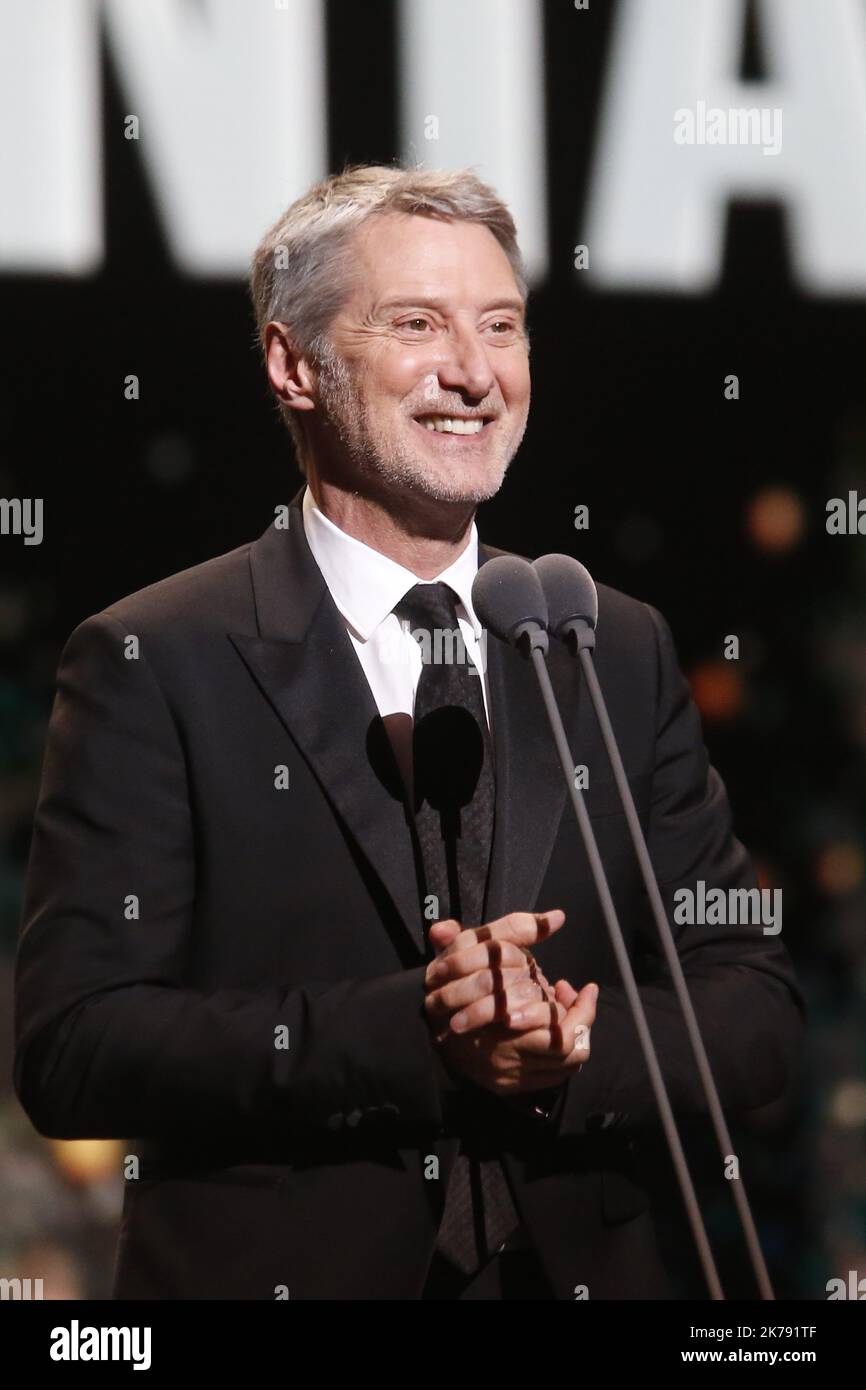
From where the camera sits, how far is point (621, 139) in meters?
2.54

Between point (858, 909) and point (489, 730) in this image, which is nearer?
point (489, 730)

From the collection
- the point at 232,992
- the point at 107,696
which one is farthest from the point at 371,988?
the point at 107,696

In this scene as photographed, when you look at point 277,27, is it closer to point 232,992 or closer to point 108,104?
point 108,104

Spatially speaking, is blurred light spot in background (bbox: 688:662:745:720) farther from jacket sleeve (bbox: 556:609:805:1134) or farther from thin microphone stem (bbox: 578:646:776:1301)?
thin microphone stem (bbox: 578:646:776:1301)

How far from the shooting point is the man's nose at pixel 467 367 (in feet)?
6.50

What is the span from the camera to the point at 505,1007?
5.24 feet

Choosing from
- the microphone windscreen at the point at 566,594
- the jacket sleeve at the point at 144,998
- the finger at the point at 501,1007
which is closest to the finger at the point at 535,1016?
the finger at the point at 501,1007

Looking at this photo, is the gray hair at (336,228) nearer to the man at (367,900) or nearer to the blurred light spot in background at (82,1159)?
the man at (367,900)

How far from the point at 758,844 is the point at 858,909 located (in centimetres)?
19

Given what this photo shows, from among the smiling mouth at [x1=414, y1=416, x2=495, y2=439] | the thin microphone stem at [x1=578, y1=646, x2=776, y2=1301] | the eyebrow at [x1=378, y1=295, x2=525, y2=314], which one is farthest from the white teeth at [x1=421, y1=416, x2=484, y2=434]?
→ the thin microphone stem at [x1=578, y1=646, x2=776, y2=1301]

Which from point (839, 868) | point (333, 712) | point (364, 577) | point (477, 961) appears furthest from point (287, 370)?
point (839, 868)

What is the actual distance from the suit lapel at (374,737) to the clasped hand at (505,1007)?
0.56 feet

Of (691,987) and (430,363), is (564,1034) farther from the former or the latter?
(430,363)

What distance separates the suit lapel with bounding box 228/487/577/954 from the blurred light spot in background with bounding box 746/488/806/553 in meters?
0.78
